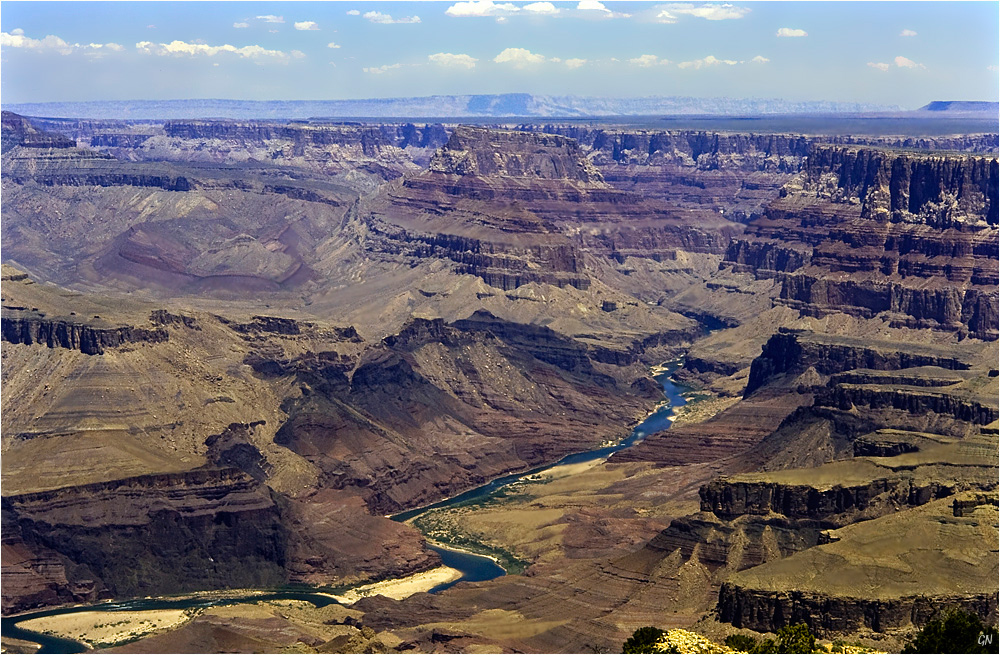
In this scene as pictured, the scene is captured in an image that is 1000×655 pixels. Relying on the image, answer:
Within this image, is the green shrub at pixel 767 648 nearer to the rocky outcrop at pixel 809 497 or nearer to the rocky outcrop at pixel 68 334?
the rocky outcrop at pixel 809 497

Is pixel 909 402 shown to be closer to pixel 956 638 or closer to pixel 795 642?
pixel 956 638

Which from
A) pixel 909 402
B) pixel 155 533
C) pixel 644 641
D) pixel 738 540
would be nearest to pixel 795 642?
pixel 644 641

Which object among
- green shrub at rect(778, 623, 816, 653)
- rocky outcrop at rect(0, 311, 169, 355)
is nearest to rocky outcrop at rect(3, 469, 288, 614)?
rocky outcrop at rect(0, 311, 169, 355)

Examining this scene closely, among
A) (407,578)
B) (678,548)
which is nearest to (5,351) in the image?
(407,578)

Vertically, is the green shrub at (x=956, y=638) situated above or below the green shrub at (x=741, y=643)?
above

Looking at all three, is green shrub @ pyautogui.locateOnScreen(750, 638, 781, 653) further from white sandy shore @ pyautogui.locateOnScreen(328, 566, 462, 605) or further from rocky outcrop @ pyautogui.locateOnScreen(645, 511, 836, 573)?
white sandy shore @ pyautogui.locateOnScreen(328, 566, 462, 605)

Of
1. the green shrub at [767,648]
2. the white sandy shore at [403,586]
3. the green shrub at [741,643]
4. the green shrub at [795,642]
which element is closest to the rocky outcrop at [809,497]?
the white sandy shore at [403,586]

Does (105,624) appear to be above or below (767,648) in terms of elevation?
below

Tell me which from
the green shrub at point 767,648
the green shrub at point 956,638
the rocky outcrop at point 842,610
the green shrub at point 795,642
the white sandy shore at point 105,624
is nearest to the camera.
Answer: the green shrub at point 795,642
